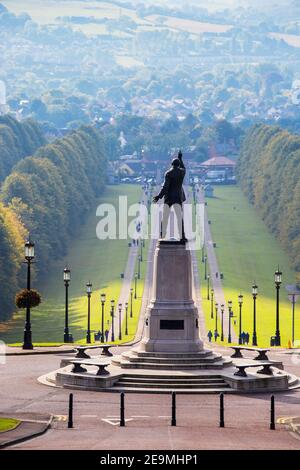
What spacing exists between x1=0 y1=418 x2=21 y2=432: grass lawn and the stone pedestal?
615 inches

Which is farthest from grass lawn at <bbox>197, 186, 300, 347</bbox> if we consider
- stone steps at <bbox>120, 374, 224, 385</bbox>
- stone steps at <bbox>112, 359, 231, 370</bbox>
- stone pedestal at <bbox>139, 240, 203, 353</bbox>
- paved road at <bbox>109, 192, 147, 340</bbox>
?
stone steps at <bbox>120, 374, 224, 385</bbox>

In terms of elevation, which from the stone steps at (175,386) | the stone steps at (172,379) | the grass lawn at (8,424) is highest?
the stone steps at (172,379)

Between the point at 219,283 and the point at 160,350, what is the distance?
332ft

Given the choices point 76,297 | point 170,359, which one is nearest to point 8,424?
point 170,359

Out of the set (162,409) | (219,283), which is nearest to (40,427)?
(162,409)

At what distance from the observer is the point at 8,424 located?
5181 centimetres

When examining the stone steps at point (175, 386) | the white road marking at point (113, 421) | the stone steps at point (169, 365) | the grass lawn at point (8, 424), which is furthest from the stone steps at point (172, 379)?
the grass lawn at point (8, 424)

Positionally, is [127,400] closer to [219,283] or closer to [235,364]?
[235,364]

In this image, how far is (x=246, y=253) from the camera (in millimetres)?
198875

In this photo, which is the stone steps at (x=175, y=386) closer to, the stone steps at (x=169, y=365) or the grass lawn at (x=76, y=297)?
the stone steps at (x=169, y=365)

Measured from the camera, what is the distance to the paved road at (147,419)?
1922 inches

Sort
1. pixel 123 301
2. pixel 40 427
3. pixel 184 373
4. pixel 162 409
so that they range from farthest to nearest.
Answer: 1. pixel 123 301
2. pixel 184 373
3. pixel 162 409
4. pixel 40 427

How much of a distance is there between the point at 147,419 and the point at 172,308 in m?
14.1

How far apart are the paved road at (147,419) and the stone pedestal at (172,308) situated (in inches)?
168
